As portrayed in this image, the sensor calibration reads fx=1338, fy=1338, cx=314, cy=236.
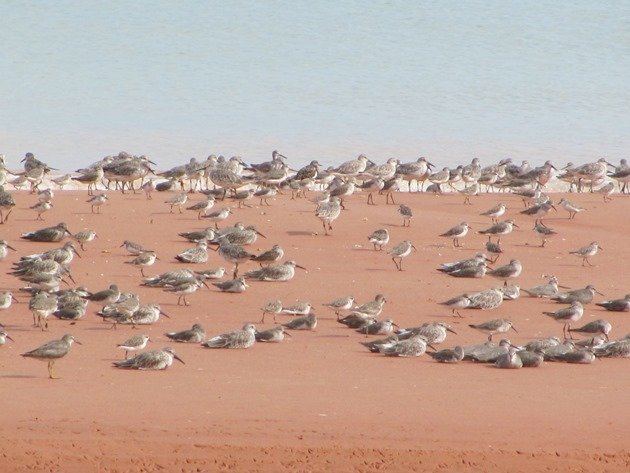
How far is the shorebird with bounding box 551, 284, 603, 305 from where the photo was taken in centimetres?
1886

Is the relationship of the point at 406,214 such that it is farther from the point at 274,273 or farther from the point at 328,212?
the point at 274,273

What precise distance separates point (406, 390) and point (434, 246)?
9.28m

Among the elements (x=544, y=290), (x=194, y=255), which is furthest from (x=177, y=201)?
(x=544, y=290)

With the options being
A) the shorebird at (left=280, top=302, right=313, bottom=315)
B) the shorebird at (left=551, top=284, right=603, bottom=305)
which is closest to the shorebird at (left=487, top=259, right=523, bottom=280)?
the shorebird at (left=551, top=284, right=603, bottom=305)

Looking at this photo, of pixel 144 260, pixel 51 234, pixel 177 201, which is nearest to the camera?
pixel 144 260

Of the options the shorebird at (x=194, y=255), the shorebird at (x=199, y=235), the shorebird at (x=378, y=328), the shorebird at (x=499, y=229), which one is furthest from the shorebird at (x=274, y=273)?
the shorebird at (x=499, y=229)

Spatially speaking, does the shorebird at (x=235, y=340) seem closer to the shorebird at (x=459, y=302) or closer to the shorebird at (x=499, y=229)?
the shorebird at (x=459, y=302)

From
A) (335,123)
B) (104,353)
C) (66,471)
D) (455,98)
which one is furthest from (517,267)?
(455,98)

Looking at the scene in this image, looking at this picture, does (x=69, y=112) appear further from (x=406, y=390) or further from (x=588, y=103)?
(x=406, y=390)

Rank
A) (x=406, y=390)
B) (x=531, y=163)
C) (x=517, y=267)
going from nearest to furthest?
1. (x=406, y=390)
2. (x=517, y=267)
3. (x=531, y=163)

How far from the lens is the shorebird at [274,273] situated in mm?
19734

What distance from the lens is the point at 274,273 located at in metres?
19.7

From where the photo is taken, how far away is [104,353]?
15062 mm

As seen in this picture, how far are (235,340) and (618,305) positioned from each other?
6.08 metres
